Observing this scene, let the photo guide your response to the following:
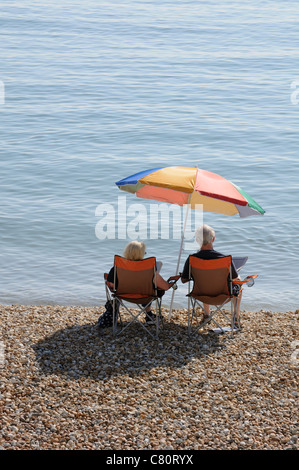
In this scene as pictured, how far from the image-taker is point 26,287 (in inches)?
394

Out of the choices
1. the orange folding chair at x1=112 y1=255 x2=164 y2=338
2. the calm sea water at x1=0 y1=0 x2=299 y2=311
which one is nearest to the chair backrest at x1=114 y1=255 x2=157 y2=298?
the orange folding chair at x1=112 y1=255 x2=164 y2=338

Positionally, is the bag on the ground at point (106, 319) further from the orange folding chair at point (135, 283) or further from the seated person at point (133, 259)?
the orange folding chair at point (135, 283)

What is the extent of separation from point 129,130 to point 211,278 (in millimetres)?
14091

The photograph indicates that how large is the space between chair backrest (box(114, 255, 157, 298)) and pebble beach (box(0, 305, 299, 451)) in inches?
16.6

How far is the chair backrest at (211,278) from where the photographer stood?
715cm

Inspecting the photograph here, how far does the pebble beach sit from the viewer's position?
204 inches

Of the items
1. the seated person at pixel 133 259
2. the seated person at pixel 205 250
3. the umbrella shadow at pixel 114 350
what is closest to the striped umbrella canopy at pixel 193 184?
the seated person at pixel 205 250

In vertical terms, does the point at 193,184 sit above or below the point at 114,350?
above

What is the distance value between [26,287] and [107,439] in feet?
16.8

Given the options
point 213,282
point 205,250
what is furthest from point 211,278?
point 205,250

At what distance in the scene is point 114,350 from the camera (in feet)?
21.9

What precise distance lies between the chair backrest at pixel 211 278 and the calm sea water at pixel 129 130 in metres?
2.21

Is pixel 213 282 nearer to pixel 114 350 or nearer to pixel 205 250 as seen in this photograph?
pixel 205 250
